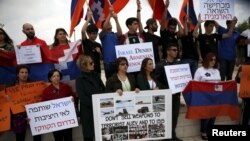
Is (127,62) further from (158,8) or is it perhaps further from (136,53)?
(158,8)

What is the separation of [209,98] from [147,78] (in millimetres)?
1290

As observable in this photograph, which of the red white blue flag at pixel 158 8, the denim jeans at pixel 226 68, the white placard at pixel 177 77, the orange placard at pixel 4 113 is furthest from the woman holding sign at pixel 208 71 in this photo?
the orange placard at pixel 4 113

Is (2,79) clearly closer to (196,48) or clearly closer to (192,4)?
(196,48)

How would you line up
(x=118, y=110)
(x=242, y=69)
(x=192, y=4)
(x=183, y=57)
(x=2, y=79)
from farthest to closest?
1. (x=192, y=4)
2. (x=183, y=57)
3. (x=242, y=69)
4. (x=2, y=79)
5. (x=118, y=110)

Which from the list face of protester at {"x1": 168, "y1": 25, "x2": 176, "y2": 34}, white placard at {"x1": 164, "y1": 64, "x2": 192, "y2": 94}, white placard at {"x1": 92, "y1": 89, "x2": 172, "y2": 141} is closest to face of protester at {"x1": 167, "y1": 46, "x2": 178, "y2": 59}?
white placard at {"x1": 164, "y1": 64, "x2": 192, "y2": 94}

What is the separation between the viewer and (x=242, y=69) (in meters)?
6.14

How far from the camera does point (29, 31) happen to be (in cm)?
591

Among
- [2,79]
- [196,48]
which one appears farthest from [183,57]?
[2,79]

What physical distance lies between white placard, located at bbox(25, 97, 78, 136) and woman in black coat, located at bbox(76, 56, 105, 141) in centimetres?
26

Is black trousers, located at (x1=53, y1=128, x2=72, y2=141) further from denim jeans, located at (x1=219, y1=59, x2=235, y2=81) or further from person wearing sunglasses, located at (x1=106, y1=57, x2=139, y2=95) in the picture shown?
denim jeans, located at (x1=219, y1=59, x2=235, y2=81)

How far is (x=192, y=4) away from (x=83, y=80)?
12.8ft

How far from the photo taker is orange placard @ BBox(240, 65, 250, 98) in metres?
6.11

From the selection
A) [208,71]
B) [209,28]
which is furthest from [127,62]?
[209,28]

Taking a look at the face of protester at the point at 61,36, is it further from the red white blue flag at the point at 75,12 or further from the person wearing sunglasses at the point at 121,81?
the person wearing sunglasses at the point at 121,81
